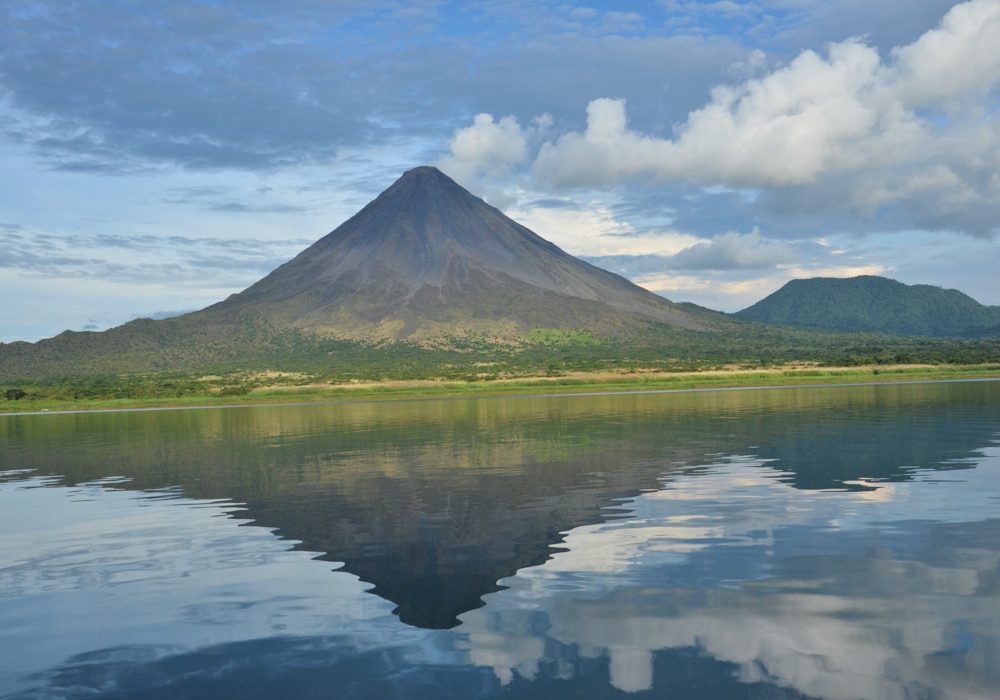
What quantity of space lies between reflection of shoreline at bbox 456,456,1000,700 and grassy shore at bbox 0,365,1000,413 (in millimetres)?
88940

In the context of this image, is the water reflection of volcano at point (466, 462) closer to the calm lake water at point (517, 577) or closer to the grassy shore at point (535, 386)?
the calm lake water at point (517, 577)

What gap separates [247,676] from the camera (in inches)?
454

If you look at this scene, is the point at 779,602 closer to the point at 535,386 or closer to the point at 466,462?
the point at 466,462

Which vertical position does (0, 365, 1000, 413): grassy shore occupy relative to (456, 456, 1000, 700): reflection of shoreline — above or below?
above

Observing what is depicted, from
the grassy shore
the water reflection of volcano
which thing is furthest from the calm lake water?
the grassy shore

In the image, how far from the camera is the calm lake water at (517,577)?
11365 millimetres

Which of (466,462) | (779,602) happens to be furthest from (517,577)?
(466,462)

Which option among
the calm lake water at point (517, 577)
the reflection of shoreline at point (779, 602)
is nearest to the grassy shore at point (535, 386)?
the calm lake water at point (517, 577)

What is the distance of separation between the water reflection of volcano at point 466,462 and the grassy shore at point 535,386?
129 feet

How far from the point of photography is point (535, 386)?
122250mm

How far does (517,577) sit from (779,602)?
Result: 4.95m

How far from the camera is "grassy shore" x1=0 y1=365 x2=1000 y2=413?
112500 millimetres

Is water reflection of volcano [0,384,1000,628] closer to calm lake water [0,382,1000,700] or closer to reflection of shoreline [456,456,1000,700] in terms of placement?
calm lake water [0,382,1000,700]

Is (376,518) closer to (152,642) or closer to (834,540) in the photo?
(152,642)
